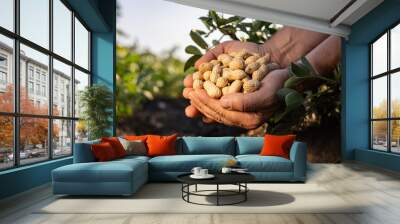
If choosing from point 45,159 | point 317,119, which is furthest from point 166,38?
point 45,159

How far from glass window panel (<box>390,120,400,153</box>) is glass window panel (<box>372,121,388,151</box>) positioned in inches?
12.1

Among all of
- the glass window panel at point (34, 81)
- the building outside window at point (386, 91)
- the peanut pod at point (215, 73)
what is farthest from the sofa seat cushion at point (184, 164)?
the building outside window at point (386, 91)

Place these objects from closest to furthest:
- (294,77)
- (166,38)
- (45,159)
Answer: (45,159), (294,77), (166,38)

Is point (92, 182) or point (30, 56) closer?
point (92, 182)

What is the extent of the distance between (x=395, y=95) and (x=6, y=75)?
6.32 meters

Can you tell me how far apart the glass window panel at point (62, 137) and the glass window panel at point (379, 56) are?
5.97 meters

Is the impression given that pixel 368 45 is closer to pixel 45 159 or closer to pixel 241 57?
pixel 241 57

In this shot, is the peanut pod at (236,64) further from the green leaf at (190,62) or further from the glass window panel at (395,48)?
the glass window panel at (395,48)

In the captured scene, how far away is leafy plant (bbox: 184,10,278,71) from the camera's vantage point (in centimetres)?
885

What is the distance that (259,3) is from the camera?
7.18 metres

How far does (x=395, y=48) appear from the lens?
7199 millimetres

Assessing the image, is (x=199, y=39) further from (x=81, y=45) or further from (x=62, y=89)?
(x=62, y=89)

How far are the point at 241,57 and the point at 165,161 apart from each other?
361 centimetres

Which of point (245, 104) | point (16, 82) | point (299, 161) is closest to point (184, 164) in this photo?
point (299, 161)
